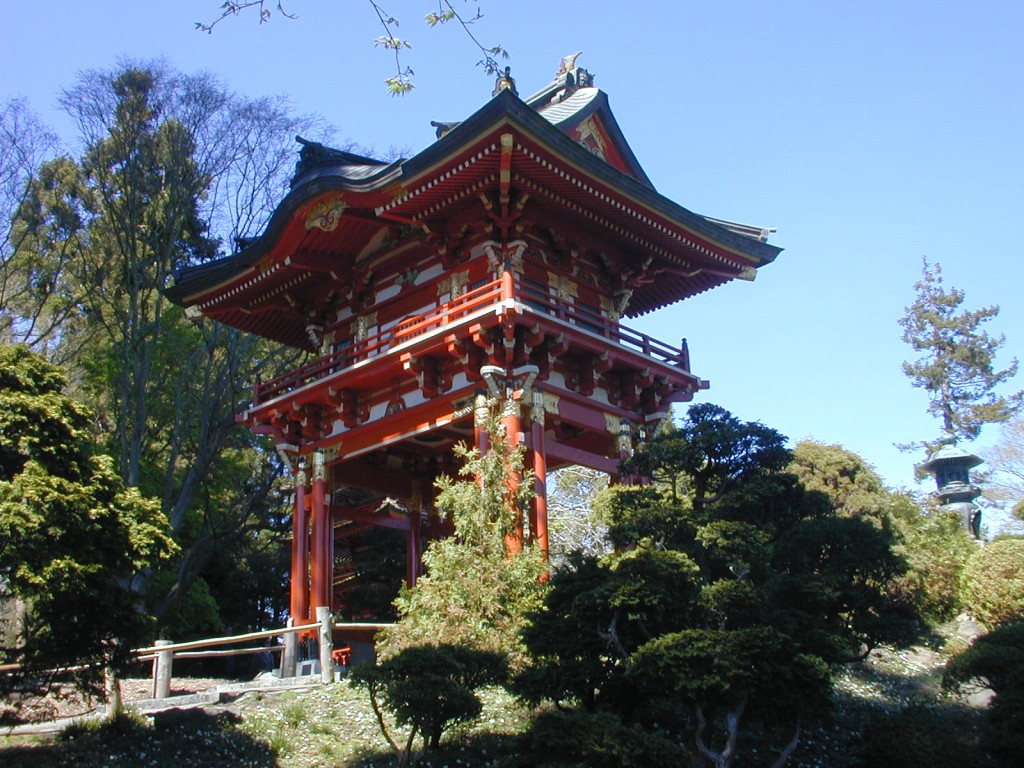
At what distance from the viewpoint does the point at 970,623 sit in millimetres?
18000

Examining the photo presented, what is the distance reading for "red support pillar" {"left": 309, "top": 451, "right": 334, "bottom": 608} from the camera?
16906mm

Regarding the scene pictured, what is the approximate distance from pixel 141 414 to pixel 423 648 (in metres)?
11.9

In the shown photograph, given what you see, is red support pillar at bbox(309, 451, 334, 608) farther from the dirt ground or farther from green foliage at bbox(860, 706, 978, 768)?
green foliage at bbox(860, 706, 978, 768)

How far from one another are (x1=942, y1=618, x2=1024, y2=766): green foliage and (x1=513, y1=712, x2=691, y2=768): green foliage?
3.41m

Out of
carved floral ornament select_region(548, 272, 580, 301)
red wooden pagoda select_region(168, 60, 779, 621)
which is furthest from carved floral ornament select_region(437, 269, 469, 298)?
carved floral ornament select_region(548, 272, 580, 301)

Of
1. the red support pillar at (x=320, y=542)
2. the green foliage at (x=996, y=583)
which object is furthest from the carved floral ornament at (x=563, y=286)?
the green foliage at (x=996, y=583)

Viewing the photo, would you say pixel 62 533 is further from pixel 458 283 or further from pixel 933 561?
pixel 933 561

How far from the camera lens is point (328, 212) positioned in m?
15.9

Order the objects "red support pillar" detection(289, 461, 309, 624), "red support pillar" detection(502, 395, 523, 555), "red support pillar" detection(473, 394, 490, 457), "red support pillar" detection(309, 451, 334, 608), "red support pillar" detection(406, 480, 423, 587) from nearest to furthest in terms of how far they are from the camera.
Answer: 1. "red support pillar" detection(502, 395, 523, 555)
2. "red support pillar" detection(473, 394, 490, 457)
3. "red support pillar" detection(309, 451, 334, 608)
4. "red support pillar" detection(289, 461, 309, 624)
5. "red support pillar" detection(406, 480, 423, 587)

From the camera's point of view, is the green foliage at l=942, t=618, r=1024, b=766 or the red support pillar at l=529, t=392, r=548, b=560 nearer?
the green foliage at l=942, t=618, r=1024, b=766

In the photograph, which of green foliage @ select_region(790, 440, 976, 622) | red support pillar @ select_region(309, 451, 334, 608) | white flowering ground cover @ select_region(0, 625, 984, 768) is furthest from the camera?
red support pillar @ select_region(309, 451, 334, 608)

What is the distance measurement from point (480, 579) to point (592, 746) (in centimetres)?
379

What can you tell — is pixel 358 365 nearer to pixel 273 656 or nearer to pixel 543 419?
pixel 543 419

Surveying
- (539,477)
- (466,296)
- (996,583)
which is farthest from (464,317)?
(996,583)
